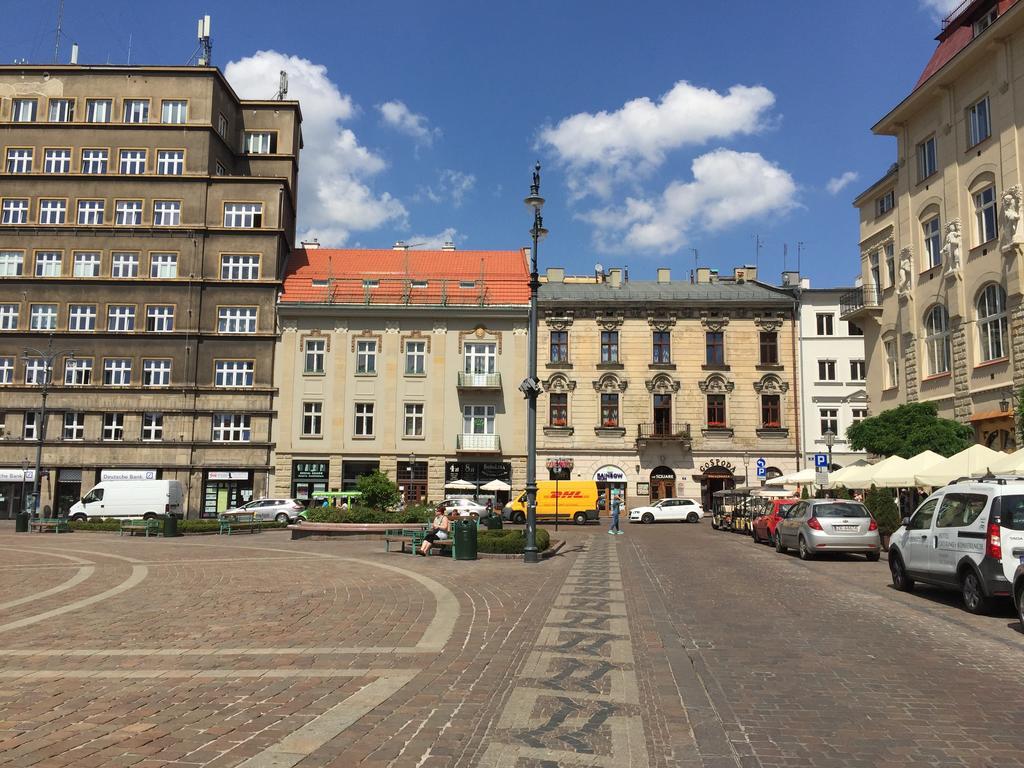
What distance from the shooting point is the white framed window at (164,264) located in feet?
155

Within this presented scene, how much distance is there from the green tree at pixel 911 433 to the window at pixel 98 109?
43987mm

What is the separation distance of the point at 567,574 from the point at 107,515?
29.4 m

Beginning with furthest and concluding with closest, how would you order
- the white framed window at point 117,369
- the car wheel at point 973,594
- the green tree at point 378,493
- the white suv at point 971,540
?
the white framed window at point 117,369
the green tree at point 378,493
the car wheel at point 973,594
the white suv at point 971,540

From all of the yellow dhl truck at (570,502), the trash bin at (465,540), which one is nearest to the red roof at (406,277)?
the yellow dhl truck at (570,502)

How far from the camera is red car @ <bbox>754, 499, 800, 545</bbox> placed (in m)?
25.8

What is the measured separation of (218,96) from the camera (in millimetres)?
48469

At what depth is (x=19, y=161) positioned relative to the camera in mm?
47688

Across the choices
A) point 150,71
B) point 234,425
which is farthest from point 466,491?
point 150,71

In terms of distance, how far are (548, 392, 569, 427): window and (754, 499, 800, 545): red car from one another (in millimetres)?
22266

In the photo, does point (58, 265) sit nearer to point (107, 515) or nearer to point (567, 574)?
point (107, 515)

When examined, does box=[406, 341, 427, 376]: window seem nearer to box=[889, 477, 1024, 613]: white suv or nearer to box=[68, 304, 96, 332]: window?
box=[68, 304, 96, 332]: window

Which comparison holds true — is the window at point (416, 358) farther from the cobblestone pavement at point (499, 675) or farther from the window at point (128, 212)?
the cobblestone pavement at point (499, 675)

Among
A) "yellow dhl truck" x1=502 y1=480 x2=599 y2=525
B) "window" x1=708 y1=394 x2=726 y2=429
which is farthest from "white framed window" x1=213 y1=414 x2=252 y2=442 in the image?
"window" x1=708 y1=394 x2=726 y2=429

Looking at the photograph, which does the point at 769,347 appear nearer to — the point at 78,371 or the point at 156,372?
the point at 156,372
